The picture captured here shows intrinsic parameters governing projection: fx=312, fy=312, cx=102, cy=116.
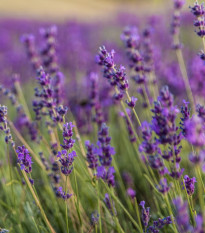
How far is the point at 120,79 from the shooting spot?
4.95 ft

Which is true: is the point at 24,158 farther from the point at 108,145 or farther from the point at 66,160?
the point at 108,145

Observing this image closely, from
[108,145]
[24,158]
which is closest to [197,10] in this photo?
[108,145]

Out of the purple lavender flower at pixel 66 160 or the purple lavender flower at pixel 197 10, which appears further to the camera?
the purple lavender flower at pixel 197 10

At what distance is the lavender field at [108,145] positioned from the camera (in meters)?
1.27

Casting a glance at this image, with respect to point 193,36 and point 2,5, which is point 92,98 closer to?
point 193,36

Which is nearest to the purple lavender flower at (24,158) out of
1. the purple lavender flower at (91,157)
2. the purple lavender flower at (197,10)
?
the purple lavender flower at (91,157)

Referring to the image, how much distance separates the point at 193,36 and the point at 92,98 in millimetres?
5801

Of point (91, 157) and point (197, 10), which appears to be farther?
point (197, 10)

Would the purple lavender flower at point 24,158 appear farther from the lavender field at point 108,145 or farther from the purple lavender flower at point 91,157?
the purple lavender flower at point 91,157

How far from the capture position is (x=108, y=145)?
1377mm

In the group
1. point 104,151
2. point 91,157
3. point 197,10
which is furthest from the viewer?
point 197,10

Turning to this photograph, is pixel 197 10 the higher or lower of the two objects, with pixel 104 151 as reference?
higher

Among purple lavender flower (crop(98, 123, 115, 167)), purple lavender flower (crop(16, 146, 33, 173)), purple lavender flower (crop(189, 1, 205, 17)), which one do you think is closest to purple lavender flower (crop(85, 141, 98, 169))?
purple lavender flower (crop(98, 123, 115, 167))

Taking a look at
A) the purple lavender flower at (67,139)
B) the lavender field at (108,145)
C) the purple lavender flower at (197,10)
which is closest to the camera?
the lavender field at (108,145)
